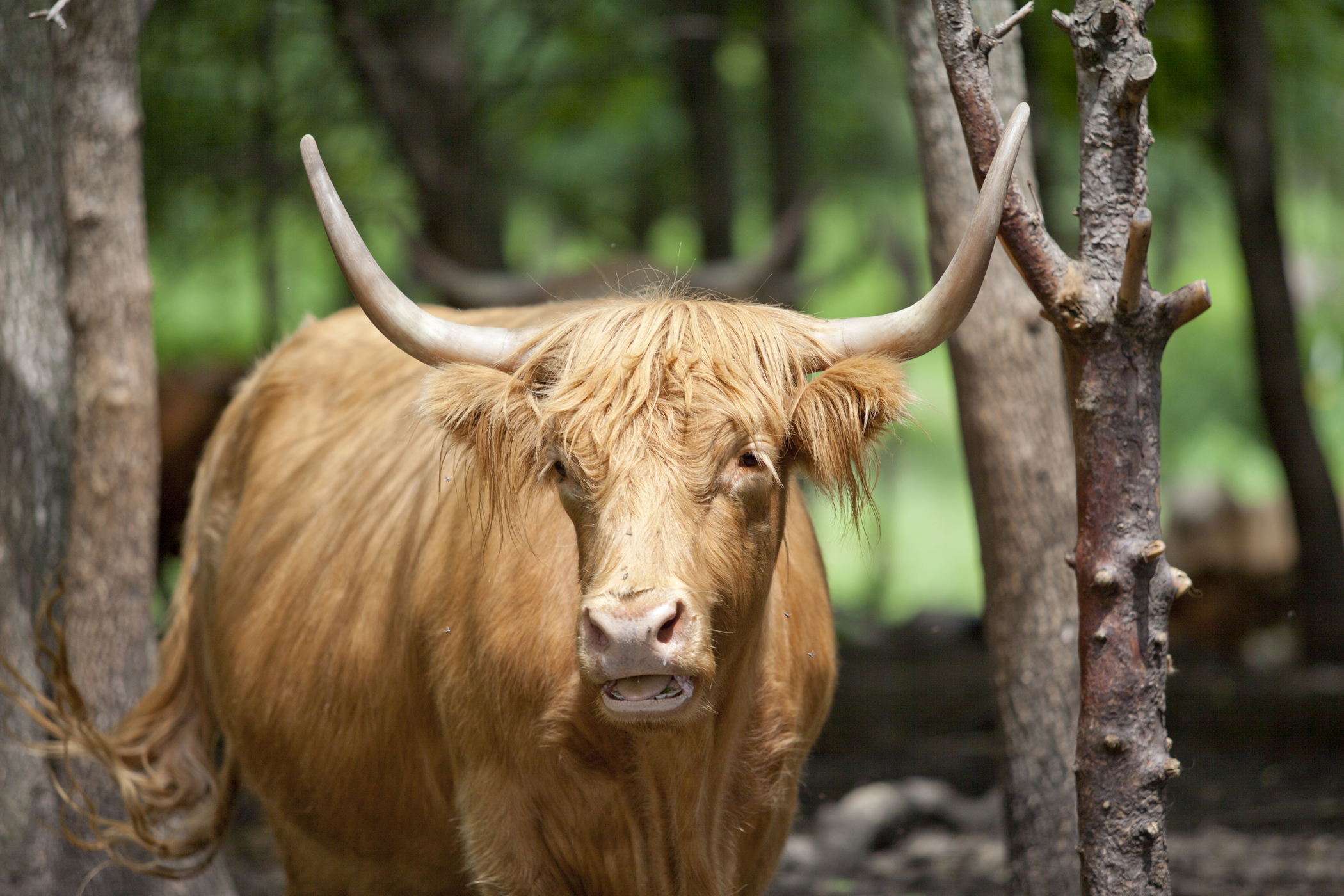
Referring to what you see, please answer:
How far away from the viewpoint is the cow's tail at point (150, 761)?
3.95 meters

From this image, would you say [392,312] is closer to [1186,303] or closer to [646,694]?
[646,694]

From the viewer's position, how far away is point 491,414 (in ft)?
9.07

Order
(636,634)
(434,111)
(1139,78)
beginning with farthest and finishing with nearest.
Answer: (434,111)
(1139,78)
(636,634)

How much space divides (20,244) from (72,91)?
0.56 metres

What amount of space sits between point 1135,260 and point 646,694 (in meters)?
1.33

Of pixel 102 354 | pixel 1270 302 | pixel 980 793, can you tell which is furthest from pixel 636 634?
pixel 1270 302

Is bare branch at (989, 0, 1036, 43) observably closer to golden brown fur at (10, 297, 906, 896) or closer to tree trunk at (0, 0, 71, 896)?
golden brown fur at (10, 297, 906, 896)

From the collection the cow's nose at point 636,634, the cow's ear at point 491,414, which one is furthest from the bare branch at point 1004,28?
the cow's nose at point 636,634

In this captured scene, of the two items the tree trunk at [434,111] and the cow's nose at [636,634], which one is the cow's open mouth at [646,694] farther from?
the tree trunk at [434,111]

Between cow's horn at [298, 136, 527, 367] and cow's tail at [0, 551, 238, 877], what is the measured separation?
183cm

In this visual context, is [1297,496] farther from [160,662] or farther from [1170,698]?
[160,662]

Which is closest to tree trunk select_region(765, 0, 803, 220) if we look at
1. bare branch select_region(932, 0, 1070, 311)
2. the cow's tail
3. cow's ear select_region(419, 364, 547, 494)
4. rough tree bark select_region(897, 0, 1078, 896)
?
rough tree bark select_region(897, 0, 1078, 896)

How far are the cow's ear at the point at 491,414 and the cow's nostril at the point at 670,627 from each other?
1.83 ft

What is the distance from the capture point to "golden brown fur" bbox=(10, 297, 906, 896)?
104 inches
